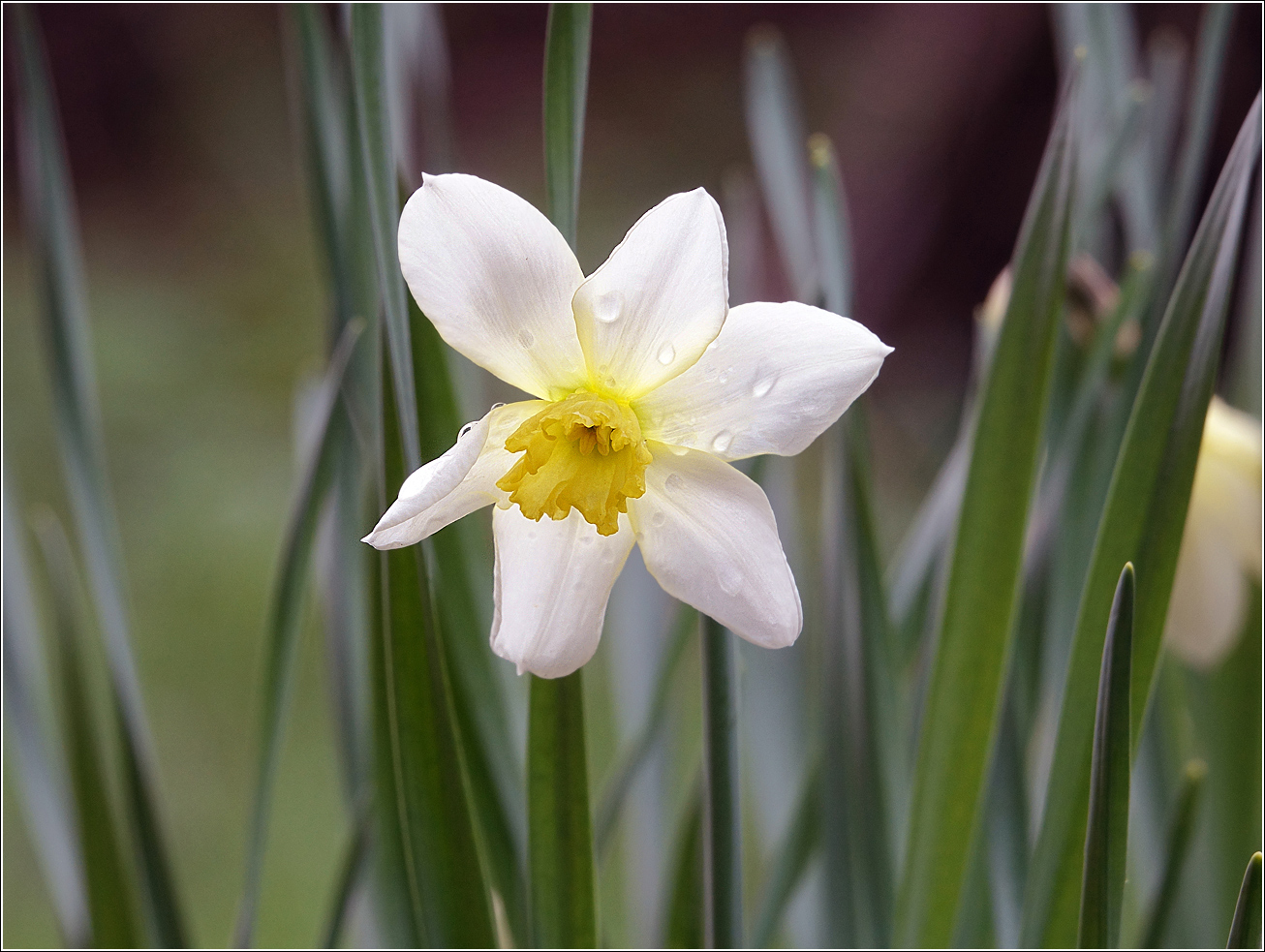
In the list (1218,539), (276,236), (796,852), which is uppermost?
(276,236)

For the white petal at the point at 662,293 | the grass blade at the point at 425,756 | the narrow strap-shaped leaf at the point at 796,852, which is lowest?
the narrow strap-shaped leaf at the point at 796,852

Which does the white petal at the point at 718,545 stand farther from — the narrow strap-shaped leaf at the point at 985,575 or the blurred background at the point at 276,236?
the blurred background at the point at 276,236

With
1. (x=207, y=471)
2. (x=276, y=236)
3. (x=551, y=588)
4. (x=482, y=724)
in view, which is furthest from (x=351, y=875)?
(x=276, y=236)

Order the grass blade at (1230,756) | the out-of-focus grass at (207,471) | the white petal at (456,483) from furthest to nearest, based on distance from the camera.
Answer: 1. the out-of-focus grass at (207,471)
2. the grass blade at (1230,756)
3. the white petal at (456,483)

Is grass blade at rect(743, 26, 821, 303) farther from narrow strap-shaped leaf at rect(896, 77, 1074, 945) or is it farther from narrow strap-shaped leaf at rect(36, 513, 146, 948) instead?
narrow strap-shaped leaf at rect(36, 513, 146, 948)

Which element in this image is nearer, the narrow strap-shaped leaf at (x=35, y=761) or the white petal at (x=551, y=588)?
the white petal at (x=551, y=588)

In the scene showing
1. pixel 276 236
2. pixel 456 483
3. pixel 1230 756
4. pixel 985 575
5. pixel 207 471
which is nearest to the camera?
pixel 456 483

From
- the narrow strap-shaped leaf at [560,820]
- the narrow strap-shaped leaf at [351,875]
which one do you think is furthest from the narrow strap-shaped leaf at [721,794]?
the narrow strap-shaped leaf at [351,875]

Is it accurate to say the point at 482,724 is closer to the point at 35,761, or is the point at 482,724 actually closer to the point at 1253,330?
the point at 35,761
